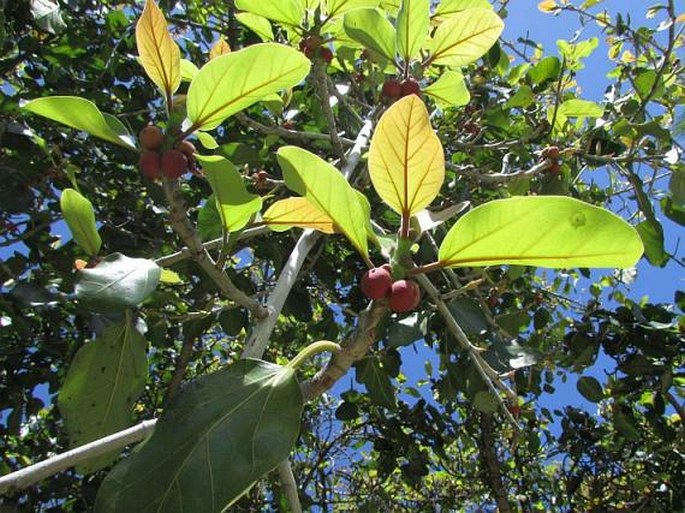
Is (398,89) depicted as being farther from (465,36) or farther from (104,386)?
(104,386)

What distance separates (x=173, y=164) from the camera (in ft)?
3.10

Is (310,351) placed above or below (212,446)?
above

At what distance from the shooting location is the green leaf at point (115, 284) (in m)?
0.95

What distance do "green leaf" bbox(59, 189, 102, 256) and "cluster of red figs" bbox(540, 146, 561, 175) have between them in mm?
1363

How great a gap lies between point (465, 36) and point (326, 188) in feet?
3.24

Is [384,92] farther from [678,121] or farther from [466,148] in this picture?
[678,121]

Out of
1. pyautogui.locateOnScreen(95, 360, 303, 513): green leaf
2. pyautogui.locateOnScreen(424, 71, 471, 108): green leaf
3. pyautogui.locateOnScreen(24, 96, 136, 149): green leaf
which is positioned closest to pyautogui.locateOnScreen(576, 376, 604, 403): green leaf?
pyautogui.locateOnScreen(424, 71, 471, 108): green leaf

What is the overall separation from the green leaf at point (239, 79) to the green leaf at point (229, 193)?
0.26 ft

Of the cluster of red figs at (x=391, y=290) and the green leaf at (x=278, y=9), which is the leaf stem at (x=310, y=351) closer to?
the cluster of red figs at (x=391, y=290)

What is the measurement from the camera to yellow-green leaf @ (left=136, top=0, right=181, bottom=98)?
0.94 meters

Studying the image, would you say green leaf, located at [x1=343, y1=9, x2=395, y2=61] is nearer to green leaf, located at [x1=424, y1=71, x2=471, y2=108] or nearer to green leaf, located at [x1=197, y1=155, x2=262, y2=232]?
green leaf, located at [x1=424, y1=71, x2=471, y2=108]

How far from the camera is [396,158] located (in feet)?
2.62

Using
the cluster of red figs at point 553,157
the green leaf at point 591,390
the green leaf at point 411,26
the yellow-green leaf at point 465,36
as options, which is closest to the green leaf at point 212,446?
the green leaf at point 411,26

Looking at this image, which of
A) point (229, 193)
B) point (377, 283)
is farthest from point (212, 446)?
point (229, 193)
